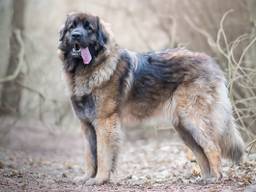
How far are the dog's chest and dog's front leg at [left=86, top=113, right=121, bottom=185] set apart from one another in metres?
0.15

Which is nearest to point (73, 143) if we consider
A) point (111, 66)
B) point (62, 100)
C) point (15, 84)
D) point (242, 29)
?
point (62, 100)

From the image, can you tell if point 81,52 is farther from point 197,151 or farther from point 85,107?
point 197,151

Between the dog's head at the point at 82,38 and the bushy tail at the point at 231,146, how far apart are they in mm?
1914

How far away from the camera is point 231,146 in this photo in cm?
750

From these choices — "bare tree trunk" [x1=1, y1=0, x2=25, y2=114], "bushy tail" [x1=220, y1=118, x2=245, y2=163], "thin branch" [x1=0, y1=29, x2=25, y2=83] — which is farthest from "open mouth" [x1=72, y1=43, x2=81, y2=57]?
"bare tree trunk" [x1=1, y1=0, x2=25, y2=114]

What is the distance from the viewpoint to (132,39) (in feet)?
60.1

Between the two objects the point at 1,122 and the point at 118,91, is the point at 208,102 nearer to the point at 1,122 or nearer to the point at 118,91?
the point at 118,91

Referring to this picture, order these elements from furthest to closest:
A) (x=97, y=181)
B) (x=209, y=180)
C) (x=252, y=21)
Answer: (x=252, y=21), (x=97, y=181), (x=209, y=180)

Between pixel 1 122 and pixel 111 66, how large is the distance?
5.82m

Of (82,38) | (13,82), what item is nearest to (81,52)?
(82,38)

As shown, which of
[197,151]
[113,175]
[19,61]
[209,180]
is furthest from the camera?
[19,61]

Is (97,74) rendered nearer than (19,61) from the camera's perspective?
Yes

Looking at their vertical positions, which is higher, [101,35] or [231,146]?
[101,35]

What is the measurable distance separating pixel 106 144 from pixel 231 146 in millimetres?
1593
